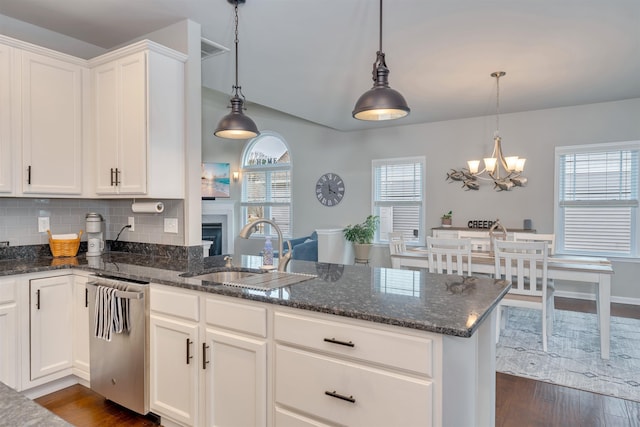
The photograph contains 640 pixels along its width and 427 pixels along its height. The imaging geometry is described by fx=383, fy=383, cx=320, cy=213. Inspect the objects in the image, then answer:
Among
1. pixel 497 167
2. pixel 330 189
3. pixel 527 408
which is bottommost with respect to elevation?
pixel 527 408

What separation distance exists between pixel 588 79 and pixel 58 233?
5.39 metres

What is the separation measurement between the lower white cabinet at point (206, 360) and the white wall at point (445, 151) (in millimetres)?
3246

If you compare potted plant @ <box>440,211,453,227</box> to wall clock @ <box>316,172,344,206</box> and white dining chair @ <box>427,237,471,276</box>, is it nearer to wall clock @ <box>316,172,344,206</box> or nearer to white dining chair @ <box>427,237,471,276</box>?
wall clock @ <box>316,172,344,206</box>

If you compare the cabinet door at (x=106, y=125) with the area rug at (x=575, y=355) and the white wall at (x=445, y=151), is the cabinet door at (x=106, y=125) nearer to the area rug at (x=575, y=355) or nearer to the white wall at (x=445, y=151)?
the white wall at (x=445, y=151)

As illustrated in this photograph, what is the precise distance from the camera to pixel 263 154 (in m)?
7.87

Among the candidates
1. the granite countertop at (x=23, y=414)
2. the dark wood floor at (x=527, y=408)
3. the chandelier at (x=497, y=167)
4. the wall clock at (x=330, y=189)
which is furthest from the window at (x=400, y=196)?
the granite countertop at (x=23, y=414)

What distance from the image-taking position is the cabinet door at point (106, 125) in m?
2.89

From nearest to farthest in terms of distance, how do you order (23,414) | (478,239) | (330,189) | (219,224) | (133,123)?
(23,414) < (133,123) < (478,239) < (330,189) < (219,224)

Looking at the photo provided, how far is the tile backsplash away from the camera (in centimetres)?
292

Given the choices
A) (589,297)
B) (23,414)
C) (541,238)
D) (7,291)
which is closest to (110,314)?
(7,291)

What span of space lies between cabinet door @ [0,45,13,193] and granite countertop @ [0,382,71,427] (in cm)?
239

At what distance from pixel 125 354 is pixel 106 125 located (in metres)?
1.72

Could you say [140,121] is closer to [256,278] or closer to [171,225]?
[171,225]

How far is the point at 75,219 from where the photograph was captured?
328 cm
